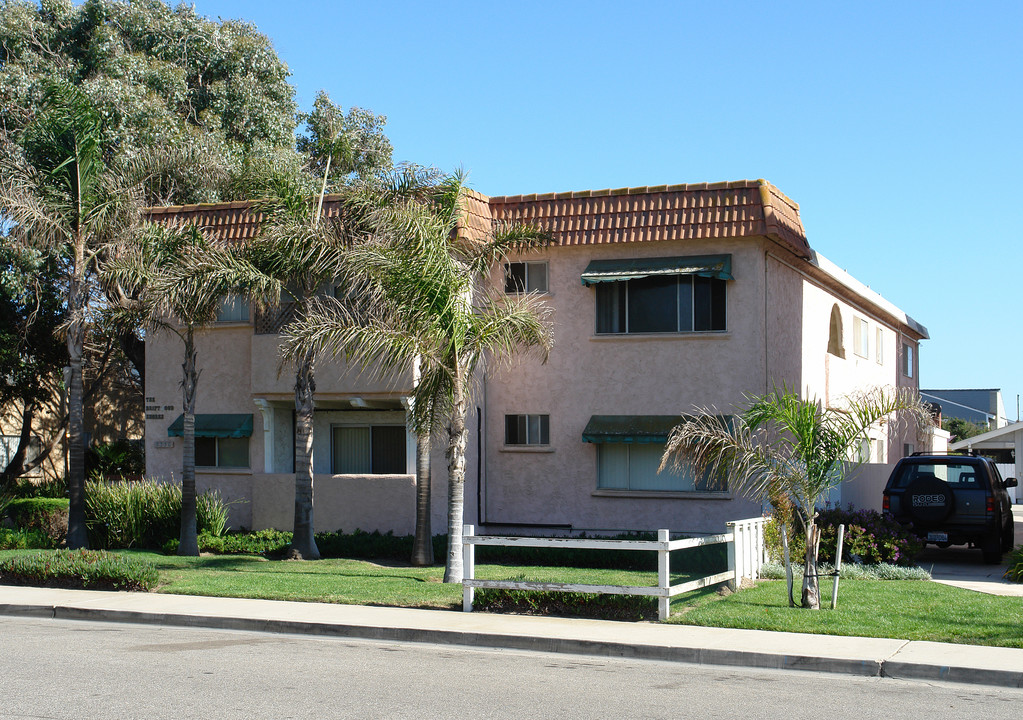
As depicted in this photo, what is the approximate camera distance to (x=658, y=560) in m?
12.6

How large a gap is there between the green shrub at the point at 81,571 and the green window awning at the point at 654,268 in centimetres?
926

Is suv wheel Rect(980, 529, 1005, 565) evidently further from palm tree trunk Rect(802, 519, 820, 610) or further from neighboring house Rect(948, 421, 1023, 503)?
neighboring house Rect(948, 421, 1023, 503)

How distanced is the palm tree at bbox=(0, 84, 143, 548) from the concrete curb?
20.2 feet

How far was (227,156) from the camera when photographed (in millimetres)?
28141

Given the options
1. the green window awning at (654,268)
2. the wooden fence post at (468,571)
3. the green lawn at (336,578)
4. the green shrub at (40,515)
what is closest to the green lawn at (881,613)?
the green lawn at (336,578)

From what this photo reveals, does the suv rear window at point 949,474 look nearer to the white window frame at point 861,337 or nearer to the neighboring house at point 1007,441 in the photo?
the white window frame at point 861,337

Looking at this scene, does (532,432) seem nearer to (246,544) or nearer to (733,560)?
(246,544)

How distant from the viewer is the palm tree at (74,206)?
18.4 metres

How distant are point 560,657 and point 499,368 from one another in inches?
405

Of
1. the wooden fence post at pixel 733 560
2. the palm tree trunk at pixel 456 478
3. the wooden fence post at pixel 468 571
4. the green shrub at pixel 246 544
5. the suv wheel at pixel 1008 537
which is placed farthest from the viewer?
the suv wheel at pixel 1008 537

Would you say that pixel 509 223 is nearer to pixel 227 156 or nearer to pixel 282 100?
pixel 227 156

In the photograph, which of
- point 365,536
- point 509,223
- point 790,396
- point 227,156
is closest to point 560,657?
point 790,396

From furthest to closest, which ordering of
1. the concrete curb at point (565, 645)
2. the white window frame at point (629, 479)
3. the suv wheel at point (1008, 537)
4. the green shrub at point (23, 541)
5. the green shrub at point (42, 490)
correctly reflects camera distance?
the green shrub at point (42, 490) → the green shrub at point (23, 541) → the suv wheel at point (1008, 537) → the white window frame at point (629, 479) → the concrete curb at point (565, 645)

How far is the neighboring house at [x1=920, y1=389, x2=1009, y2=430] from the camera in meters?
73.8
